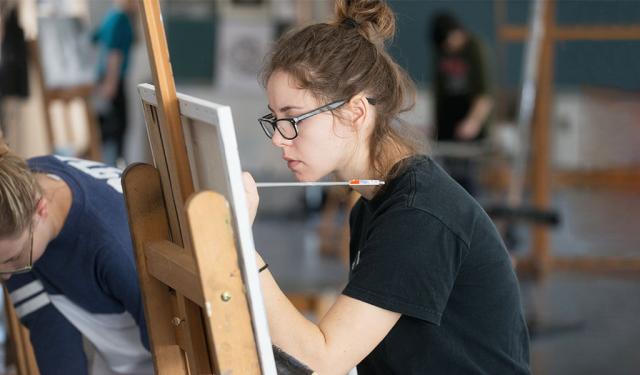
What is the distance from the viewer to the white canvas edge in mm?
1056

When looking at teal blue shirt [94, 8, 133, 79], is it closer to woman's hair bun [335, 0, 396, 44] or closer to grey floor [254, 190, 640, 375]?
grey floor [254, 190, 640, 375]

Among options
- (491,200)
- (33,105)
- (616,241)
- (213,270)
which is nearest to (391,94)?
(213,270)

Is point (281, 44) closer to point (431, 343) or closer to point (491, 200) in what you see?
point (431, 343)

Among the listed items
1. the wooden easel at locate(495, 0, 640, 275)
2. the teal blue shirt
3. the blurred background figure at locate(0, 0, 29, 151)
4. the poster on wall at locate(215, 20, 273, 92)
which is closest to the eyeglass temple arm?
the blurred background figure at locate(0, 0, 29, 151)

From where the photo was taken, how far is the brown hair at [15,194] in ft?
4.79

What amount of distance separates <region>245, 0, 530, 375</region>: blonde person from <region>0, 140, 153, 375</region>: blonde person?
39cm

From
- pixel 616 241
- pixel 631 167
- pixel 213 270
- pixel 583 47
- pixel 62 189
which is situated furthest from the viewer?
pixel 631 167

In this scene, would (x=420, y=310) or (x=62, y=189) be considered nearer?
(x=420, y=310)

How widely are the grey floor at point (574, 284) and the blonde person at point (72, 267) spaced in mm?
2004

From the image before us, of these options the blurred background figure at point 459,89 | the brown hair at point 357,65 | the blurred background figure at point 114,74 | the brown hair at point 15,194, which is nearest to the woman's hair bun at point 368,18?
the brown hair at point 357,65

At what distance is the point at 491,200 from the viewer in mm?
6395

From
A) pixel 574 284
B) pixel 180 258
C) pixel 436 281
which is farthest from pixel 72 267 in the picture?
pixel 574 284

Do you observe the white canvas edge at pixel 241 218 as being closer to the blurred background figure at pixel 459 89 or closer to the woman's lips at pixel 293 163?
the woman's lips at pixel 293 163

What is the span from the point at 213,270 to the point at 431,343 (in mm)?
367
